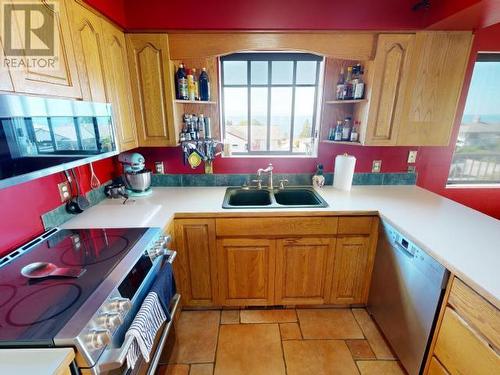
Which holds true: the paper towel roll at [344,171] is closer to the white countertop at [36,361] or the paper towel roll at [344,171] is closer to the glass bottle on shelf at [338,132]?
the glass bottle on shelf at [338,132]

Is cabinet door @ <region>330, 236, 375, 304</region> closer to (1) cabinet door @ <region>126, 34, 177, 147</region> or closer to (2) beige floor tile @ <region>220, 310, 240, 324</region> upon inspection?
(2) beige floor tile @ <region>220, 310, 240, 324</region>

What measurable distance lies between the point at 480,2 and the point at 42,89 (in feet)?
6.99

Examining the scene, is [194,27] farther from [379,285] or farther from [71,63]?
[379,285]

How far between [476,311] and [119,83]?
223 centimetres

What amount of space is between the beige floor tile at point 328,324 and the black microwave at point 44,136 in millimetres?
1766

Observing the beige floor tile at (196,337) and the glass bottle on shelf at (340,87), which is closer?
the beige floor tile at (196,337)

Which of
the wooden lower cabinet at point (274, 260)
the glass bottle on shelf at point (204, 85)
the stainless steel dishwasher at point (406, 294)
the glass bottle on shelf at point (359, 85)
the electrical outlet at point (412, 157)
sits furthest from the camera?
the electrical outlet at point (412, 157)

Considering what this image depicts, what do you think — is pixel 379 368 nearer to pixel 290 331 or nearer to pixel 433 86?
pixel 290 331

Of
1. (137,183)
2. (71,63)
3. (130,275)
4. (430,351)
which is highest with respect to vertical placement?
(71,63)

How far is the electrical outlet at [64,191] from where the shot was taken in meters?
1.46

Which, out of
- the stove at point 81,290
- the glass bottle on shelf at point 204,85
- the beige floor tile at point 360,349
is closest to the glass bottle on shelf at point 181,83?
the glass bottle on shelf at point 204,85

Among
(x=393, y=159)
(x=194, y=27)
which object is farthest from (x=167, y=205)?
(x=393, y=159)

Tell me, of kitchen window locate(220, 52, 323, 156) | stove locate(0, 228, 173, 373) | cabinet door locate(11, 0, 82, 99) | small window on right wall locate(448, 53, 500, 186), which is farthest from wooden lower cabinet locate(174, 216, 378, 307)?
small window on right wall locate(448, 53, 500, 186)

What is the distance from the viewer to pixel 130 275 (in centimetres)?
104
